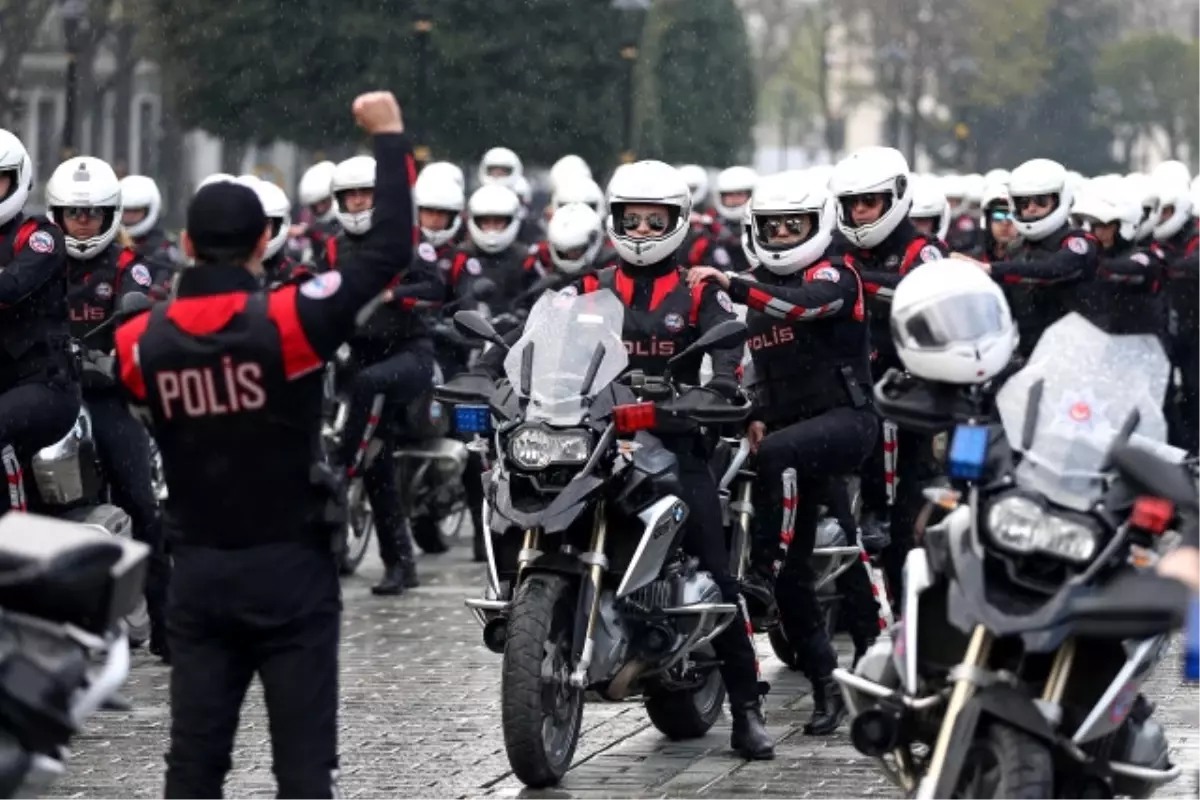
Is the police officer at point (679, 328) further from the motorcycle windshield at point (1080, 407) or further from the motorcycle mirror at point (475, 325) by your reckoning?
the motorcycle windshield at point (1080, 407)

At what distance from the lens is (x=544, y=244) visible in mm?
19891

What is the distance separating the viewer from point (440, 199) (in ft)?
54.3

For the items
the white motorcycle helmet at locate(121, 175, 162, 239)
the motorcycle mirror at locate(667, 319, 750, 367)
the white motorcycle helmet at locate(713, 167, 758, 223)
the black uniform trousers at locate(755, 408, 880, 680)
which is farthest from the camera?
the white motorcycle helmet at locate(713, 167, 758, 223)

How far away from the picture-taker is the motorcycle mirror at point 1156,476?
262 inches

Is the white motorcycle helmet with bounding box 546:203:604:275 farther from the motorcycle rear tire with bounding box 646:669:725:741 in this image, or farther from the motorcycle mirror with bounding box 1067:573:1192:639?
the motorcycle mirror with bounding box 1067:573:1192:639

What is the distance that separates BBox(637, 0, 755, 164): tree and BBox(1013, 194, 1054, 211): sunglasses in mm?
41332

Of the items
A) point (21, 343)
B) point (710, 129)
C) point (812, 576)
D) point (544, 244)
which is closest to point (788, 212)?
point (812, 576)

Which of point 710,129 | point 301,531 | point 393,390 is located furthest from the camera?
point 710,129

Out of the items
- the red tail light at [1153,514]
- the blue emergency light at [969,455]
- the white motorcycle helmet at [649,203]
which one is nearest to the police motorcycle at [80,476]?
the white motorcycle helmet at [649,203]

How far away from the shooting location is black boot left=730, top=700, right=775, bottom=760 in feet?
32.0

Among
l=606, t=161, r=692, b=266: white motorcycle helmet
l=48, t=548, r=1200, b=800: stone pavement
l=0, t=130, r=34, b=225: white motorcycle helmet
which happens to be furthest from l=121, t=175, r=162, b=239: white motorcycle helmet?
l=606, t=161, r=692, b=266: white motorcycle helmet

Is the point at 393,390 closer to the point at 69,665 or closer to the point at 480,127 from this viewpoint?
the point at 69,665

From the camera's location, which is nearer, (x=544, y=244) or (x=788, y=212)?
(x=788, y=212)

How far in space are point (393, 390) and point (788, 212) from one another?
4419mm
